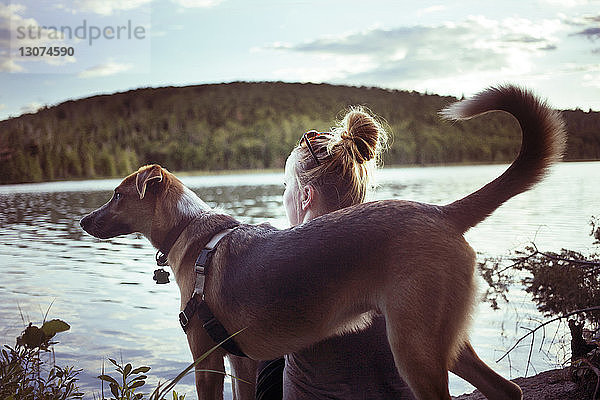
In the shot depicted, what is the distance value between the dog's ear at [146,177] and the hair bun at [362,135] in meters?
1.02

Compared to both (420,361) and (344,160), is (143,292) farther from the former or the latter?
(420,361)

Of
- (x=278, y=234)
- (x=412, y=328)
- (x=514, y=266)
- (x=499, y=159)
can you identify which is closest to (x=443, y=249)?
(x=412, y=328)

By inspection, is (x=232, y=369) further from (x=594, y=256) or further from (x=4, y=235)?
(x=4, y=235)

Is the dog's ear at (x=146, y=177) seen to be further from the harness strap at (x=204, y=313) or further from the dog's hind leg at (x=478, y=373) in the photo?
the dog's hind leg at (x=478, y=373)

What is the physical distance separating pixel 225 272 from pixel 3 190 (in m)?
20.2

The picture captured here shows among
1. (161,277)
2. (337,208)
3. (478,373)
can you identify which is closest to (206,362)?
(161,277)

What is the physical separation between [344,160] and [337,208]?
21 cm

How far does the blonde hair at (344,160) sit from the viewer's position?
239 centimetres

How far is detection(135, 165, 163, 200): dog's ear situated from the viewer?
113 inches

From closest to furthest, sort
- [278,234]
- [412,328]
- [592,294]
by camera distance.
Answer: [412,328] < [278,234] < [592,294]

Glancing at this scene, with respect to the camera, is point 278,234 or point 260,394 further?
point 260,394

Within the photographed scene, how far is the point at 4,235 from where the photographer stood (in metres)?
15.5

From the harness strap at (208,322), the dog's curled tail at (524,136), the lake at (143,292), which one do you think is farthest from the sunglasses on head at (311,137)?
the harness strap at (208,322)

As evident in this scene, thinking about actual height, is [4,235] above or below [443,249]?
below
